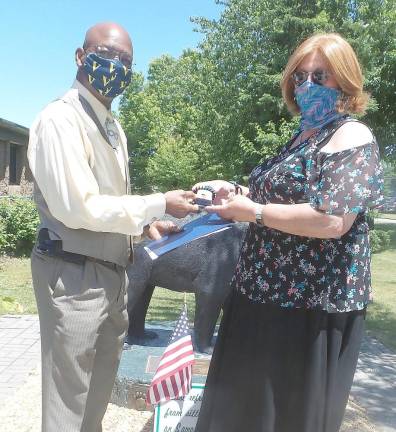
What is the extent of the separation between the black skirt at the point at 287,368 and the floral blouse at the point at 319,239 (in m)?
0.08

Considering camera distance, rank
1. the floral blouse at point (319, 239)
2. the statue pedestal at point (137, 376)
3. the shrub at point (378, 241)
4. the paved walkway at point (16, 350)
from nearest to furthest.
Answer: the floral blouse at point (319, 239)
the statue pedestal at point (137, 376)
the paved walkway at point (16, 350)
the shrub at point (378, 241)

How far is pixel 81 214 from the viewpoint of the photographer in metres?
1.92

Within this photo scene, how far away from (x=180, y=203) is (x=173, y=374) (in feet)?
4.01

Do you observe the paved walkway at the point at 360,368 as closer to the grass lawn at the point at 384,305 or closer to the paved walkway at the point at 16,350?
the paved walkway at the point at 16,350

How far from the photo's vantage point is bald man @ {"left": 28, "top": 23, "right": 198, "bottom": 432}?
194 cm

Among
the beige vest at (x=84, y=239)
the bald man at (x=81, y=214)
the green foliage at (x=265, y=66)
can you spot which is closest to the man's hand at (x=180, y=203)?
the bald man at (x=81, y=214)

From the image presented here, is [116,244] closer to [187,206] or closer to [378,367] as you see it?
[187,206]

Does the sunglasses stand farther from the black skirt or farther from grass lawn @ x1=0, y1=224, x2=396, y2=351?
grass lawn @ x1=0, y1=224, x2=396, y2=351

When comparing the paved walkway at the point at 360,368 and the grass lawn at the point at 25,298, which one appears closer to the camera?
the paved walkway at the point at 360,368

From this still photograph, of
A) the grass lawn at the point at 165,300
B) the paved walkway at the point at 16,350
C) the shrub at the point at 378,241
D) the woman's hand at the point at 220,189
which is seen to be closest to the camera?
the woman's hand at the point at 220,189

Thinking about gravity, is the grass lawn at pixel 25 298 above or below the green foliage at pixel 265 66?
below

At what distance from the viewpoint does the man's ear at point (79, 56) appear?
219 centimetres

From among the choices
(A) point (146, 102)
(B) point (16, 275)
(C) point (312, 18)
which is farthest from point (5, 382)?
(A) point (146, 102)

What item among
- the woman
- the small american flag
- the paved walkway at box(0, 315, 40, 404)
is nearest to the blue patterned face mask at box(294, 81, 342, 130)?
the woman
